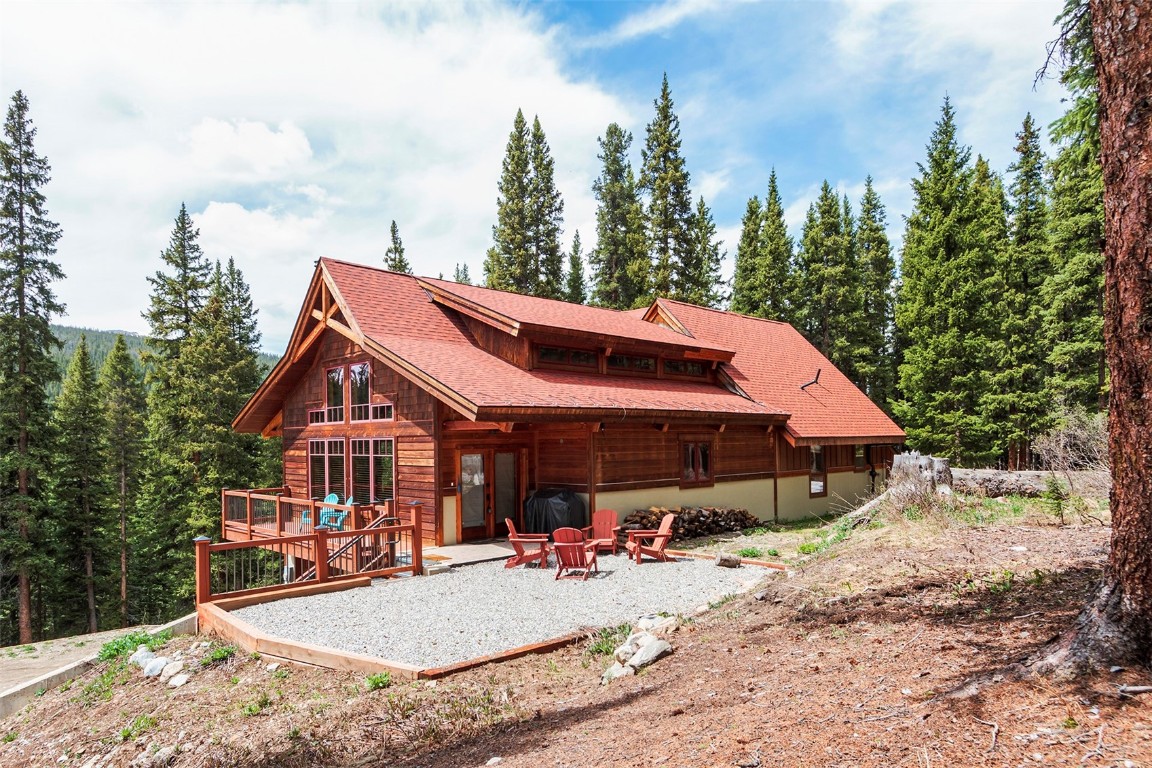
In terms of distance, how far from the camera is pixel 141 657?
896 centimetres

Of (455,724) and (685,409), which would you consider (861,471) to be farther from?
(455,724)

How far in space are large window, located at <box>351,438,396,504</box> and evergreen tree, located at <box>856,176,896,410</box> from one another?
91.7 feet

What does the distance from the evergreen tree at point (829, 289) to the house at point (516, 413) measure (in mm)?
14978

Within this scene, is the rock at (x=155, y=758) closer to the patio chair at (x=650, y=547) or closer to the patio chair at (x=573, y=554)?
the patio chair at (x=573, y=554)

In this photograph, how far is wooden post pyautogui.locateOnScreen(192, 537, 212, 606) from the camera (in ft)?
31.9

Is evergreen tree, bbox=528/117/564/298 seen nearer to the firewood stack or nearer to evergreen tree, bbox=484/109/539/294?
evergreen tree, bbox=484/109/539/294

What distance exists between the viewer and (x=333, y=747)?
5379 millimetres

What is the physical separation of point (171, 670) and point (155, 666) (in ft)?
1.39

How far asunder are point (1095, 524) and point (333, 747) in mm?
9700

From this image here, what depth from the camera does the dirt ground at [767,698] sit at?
310 cm

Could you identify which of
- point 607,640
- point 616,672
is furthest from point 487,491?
point 616,672

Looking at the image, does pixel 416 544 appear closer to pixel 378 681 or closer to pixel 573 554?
pixel 573 554

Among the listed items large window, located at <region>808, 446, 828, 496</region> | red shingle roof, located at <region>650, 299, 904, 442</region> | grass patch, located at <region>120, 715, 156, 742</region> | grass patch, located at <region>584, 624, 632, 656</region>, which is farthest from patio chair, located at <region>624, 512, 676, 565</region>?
large window, located at <region>808, 446, 828, 496</region>

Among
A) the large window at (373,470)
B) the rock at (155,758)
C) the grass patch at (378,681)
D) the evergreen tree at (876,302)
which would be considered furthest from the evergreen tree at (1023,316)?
the rock at (155,758)
